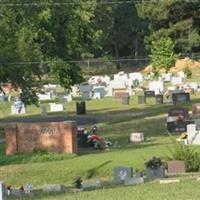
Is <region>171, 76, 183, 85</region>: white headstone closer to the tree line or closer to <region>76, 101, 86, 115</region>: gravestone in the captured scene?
the tree line

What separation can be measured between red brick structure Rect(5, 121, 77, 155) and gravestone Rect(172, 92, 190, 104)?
21.1 meters

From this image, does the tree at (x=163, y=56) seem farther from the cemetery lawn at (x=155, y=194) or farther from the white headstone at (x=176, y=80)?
the cemetery lawn at (x=155, y=194)

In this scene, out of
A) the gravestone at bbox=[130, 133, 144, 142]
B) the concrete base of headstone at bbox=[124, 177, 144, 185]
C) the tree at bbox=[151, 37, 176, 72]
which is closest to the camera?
the concrete base of headstone at bbox=[124, 177, 144, 185]

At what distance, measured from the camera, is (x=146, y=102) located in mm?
48750

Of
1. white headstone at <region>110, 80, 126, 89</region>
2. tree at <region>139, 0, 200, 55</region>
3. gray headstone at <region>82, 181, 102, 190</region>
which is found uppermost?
tree at <region>139, 0, 200, 55</region>

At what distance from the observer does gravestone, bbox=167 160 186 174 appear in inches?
852

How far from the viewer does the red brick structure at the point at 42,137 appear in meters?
26.1

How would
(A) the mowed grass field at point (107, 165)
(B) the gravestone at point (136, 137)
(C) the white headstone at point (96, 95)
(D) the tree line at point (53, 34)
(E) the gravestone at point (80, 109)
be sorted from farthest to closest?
(C) the white headstone at point (96, 95) → (E) the gravestone at point (80, 109) → (D) the tree line at point (53, 34) → (B) the gravestone at point (136, 137) → (A) the mowed grass field at point (107, 165)

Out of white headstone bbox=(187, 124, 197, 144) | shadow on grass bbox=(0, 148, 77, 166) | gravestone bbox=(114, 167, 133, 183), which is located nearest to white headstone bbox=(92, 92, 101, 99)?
white headstone bbox=(187, 124, 197, 144)

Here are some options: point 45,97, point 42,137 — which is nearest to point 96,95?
point 45,97

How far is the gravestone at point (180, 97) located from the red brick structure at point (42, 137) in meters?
21.1

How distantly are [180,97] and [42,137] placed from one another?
2177 cm

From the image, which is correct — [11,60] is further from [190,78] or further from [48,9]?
[190,78]

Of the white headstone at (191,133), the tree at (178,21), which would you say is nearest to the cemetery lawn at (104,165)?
the white headstone at (191,133)
